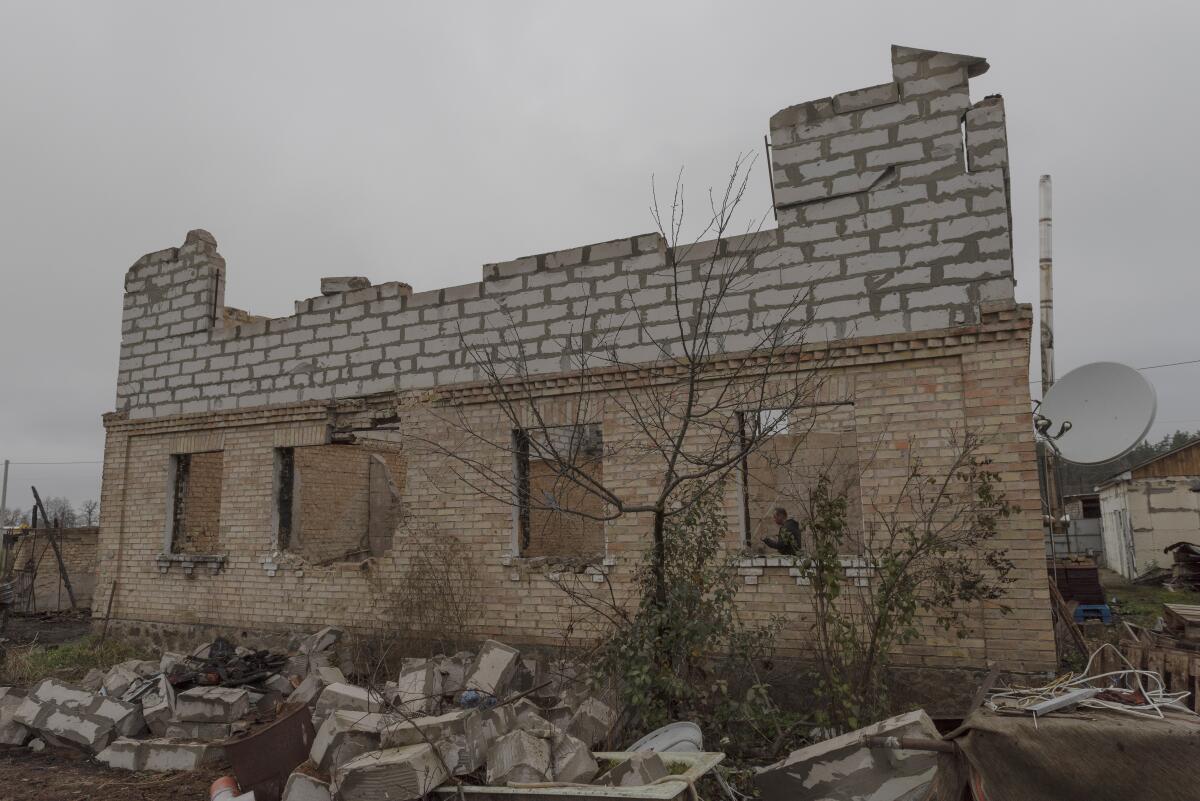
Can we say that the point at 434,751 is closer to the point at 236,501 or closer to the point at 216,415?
the point at 236,501

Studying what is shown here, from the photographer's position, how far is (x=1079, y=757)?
11.2 feet

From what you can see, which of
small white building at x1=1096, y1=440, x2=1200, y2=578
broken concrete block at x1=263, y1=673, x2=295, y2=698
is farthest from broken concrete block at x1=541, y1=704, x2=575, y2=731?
small white building at x1=1096, y1=440, x2=1200, y2=578

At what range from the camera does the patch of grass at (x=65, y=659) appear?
28.1 ft

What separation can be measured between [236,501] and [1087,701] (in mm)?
8802

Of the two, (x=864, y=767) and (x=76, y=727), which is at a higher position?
(x=864, y=767)

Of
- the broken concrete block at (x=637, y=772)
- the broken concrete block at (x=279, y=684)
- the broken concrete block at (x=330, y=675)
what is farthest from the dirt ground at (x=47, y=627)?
the broken concrete block at (x=637, y=772)

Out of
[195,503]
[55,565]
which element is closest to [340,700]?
[195,503]

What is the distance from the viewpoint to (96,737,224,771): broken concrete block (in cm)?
581

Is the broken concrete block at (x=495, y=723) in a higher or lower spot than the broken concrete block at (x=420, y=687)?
higher

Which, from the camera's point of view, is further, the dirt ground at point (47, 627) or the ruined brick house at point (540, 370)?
the dirt ground at point (47, 627)

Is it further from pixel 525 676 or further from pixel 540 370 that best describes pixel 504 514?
pixel 525 676

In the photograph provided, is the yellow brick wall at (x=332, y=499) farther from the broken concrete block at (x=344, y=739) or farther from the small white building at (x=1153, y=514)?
the small white building at (x=1153, y=514)

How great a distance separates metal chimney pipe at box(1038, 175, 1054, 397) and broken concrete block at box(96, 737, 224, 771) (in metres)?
14.0

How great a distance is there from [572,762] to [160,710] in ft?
14.4
